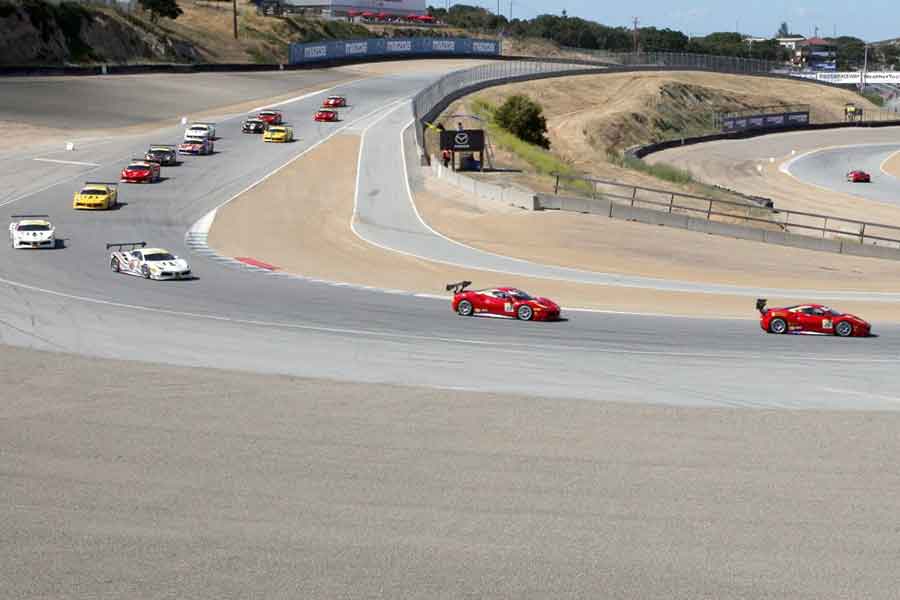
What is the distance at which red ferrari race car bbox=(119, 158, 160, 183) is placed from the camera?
193ft

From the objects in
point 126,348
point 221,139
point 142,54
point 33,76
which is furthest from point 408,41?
point 126,348

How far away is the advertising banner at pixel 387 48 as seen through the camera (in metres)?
125

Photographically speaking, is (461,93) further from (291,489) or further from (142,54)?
(291,489)

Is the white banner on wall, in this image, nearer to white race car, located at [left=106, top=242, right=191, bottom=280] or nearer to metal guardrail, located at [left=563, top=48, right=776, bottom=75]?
metal guardrail, located at [left=563, top=48, right=776, bottom=75]

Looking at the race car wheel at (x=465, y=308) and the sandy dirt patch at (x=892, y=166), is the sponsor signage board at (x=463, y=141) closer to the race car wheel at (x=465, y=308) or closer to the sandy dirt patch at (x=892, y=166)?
the race car wheel at (x=465, y=308)

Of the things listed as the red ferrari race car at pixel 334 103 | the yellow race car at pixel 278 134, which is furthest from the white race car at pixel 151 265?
the red ferrari race car at pixel 334 103

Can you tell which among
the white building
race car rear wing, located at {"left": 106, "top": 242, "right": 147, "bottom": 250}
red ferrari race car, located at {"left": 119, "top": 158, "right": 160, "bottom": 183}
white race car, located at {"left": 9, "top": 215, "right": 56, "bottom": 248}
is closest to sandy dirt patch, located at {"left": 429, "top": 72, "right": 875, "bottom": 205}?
red ferrari race car, located at {"left": 119, "top": 158, "right": 160, "bottom": 183}

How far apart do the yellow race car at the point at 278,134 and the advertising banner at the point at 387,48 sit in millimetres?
48016

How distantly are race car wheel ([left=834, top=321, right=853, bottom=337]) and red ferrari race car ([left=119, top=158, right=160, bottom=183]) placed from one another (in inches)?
1509

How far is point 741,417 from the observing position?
70.5ft

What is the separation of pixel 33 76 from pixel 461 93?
1286 inches

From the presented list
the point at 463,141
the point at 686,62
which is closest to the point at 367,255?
the point at 463,141

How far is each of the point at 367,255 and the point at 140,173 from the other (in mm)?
20689

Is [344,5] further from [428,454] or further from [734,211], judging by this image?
[428,454]
